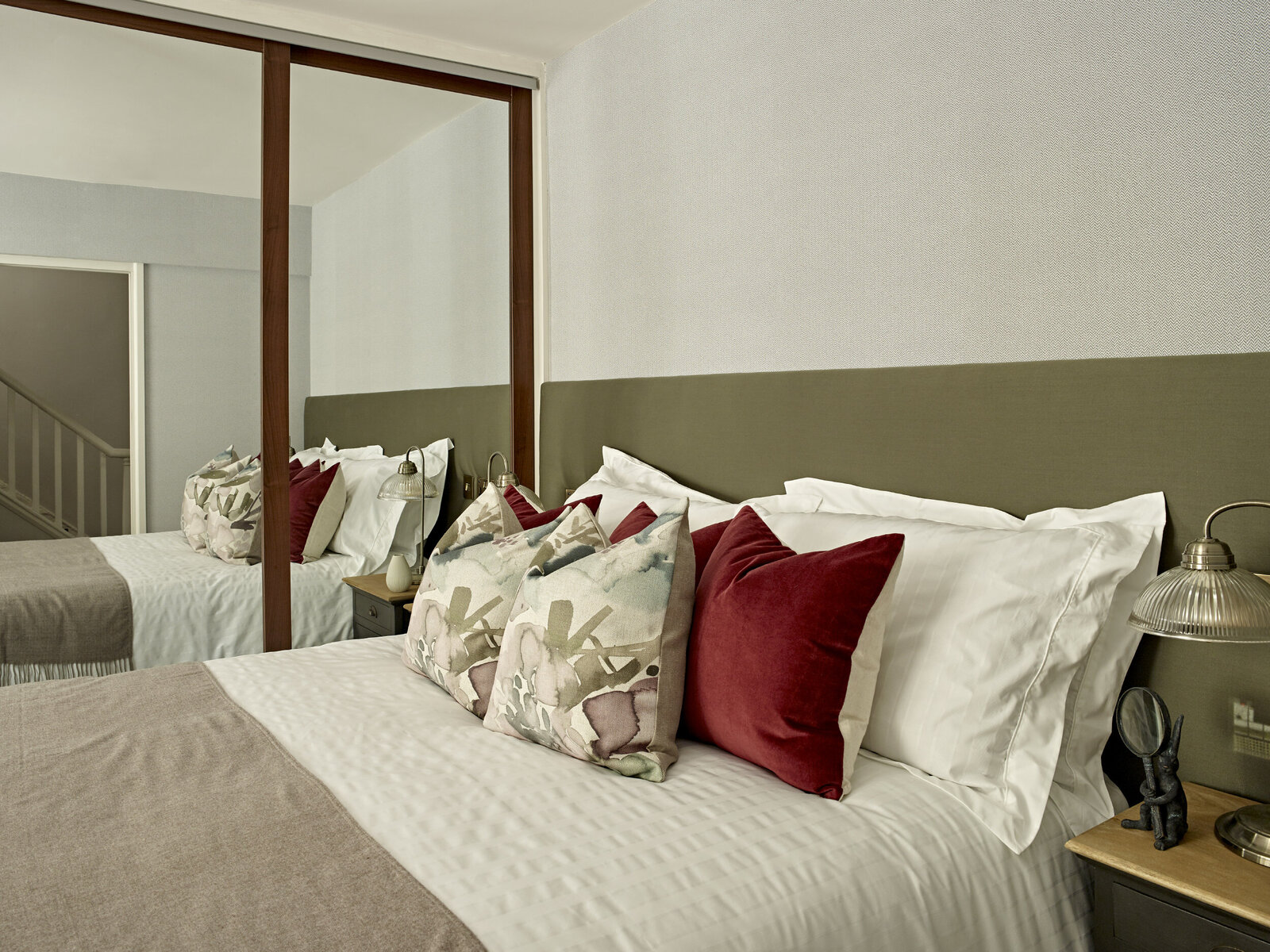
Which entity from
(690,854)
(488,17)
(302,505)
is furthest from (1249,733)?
(488,17)

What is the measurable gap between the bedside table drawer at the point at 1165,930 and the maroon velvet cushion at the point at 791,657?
1.35 feet

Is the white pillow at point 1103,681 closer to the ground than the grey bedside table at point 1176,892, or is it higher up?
higher up

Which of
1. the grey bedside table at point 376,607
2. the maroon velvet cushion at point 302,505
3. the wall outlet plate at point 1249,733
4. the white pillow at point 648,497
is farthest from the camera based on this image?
the maroon velvet cushion at point 302,505

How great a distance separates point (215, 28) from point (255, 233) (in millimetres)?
582

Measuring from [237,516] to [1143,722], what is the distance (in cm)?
248

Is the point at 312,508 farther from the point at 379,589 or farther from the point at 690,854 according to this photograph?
the point at 690,854

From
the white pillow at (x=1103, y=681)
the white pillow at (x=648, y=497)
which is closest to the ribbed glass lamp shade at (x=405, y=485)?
the white pillow at (x=648, y=497)

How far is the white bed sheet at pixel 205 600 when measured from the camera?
8.80 feet

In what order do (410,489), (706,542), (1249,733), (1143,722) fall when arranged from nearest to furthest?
(1143,722)
(1249,733)
(706,542)
(410,489)

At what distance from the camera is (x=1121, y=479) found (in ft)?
5.31

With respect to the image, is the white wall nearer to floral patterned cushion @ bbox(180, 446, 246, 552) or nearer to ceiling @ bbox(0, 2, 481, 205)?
ceiling @ bbox(0, 2, 481, 205)

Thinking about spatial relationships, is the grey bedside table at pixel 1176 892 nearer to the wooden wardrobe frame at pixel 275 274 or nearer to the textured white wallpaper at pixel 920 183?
the textured white wallpaper at pixel 920 183

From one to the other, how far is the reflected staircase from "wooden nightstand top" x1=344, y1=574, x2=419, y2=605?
666 mm

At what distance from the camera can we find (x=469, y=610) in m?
1.88
